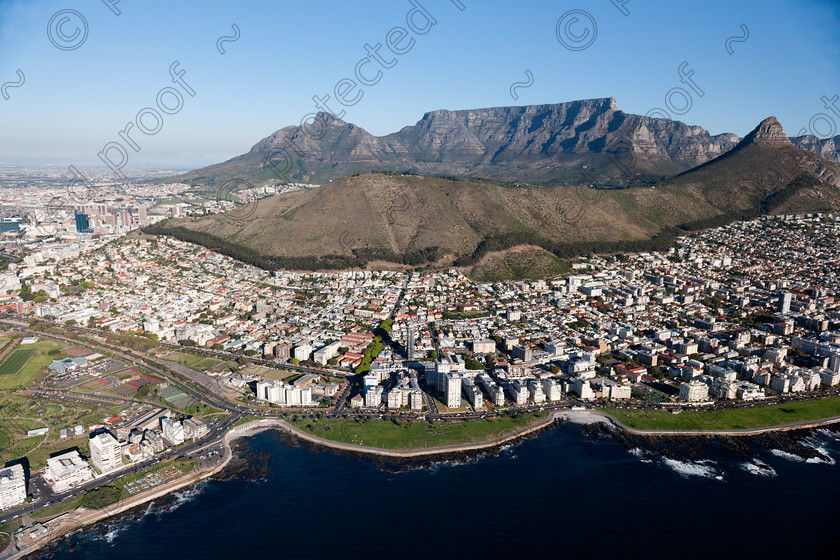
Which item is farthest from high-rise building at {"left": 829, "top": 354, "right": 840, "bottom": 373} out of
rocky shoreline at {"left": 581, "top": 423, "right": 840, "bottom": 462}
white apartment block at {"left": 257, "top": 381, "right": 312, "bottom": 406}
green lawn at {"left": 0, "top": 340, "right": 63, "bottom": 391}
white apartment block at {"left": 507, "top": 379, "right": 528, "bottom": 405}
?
green lawn at {"left": 0, "top": 340, "right": 63, "bottom": 391}

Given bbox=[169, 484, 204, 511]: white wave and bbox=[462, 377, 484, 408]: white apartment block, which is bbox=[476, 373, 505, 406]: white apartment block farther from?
bbox=[169, 484, 204, 511]: white wave

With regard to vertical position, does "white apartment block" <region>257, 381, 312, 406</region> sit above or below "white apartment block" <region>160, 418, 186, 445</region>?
above

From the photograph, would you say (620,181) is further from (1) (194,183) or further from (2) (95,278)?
(1) (194,183)

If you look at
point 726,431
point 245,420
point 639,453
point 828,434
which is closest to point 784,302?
point 828,434

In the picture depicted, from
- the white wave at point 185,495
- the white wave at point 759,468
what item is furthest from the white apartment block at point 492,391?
the white wave at point 185,495

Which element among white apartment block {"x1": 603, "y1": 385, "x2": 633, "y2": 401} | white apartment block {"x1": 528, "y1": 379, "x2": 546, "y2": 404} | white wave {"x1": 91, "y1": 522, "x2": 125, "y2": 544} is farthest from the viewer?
white apartment block {"x1": 603, "y1": 385, "x2": 633, "y2": 401}

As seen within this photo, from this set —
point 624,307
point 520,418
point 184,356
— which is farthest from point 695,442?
point 184,356
